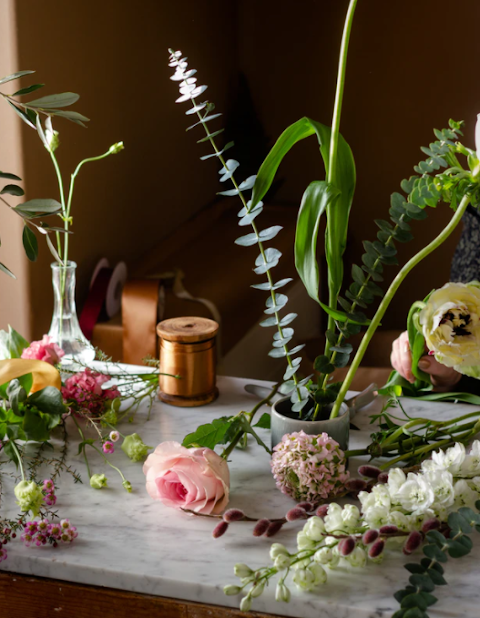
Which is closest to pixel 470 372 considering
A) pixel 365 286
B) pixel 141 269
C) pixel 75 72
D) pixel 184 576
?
pixel 365 286

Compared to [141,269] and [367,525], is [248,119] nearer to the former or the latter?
[141,269]

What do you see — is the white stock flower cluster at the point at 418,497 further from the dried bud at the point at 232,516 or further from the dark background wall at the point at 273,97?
the dark background wall at the point at 273,97

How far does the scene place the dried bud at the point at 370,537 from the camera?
→ 631 mm

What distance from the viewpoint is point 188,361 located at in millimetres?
1018

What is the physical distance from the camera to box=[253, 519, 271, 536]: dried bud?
2.27 feet

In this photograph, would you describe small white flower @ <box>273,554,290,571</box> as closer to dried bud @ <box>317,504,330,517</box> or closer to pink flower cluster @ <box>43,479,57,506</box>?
dried bud @ <box>317,504,330,517</box>

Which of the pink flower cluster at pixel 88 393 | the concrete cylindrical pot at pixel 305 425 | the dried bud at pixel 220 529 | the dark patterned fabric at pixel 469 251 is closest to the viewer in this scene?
the dried bud at pixel 220 529

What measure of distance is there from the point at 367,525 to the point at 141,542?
22 cm

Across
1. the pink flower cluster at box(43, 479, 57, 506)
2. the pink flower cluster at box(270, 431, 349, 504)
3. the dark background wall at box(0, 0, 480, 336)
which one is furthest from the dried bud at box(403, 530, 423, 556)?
the dark background wall at box(0, 0, 480, 336)

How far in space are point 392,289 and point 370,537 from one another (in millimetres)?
263

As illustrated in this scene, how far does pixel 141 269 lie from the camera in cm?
213

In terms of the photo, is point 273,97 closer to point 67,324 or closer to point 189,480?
point 67,324

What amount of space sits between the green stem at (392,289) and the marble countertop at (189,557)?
0.45 ft

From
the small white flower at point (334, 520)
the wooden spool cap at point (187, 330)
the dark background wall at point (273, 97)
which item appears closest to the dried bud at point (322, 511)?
the small white flower at point (334, 520)
